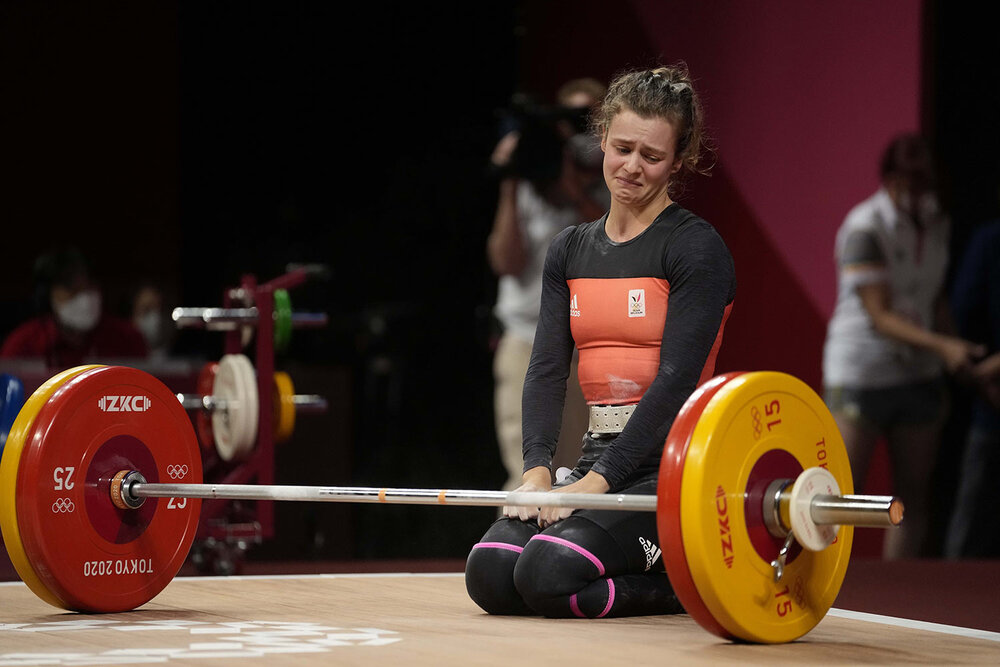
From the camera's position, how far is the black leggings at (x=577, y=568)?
2.55 m

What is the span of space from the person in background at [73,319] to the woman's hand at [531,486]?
8.07 feet

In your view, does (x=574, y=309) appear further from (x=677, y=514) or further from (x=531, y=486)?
(x=677, y=514)

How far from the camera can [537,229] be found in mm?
4430

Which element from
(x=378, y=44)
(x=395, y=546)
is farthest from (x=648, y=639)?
(x=378, y=44)

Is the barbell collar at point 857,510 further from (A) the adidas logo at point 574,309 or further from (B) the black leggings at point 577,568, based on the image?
(A) the adidas logo at point 574,309

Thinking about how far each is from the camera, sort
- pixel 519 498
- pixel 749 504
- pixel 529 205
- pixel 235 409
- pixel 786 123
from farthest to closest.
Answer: pixel 786 123
pixel 529 205
pixel 235 409
pixel 519 498
pixel 749 504

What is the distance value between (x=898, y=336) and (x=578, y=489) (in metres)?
2.15

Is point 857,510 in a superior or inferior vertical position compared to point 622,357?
inferior

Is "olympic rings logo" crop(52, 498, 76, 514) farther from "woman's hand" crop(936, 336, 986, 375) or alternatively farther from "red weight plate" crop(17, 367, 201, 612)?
"woman's hand" crop(936, 336, 986, 375)

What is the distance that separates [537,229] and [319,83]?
1729 mm

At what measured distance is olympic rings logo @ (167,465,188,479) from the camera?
2.87m

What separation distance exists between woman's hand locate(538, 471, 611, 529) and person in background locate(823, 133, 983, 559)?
198 centimetres

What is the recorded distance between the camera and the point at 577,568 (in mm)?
2545

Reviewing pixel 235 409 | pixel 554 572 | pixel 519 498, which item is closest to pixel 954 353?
pixel 235 409
